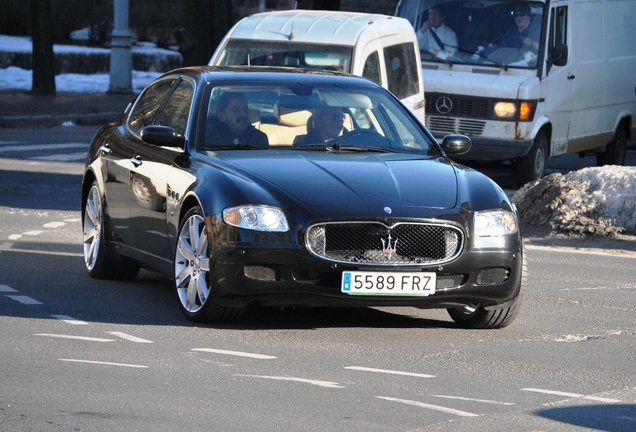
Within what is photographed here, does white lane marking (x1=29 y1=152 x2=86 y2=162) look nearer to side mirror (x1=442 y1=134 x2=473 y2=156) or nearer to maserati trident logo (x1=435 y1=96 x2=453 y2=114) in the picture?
maserati trident logo (x1=435 y1=96 x2=453 y2=114)

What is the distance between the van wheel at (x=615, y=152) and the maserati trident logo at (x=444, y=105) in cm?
404

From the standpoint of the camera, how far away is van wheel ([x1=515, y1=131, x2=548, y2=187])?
61.1 feet

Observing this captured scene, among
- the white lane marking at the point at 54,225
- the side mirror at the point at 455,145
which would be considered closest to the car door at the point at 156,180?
the side mirror at the point at 455,145

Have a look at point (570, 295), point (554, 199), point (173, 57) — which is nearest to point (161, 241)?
point (570, 295)

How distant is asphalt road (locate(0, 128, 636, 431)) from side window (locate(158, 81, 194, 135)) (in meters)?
1.08

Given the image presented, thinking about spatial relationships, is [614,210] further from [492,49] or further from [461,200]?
[461,200]

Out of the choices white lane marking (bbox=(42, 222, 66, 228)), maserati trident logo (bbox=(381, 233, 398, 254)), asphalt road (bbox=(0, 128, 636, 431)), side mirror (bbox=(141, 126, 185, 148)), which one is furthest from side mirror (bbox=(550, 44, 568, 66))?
maserati trident logo (bbox=(381, 233, 398, 254))

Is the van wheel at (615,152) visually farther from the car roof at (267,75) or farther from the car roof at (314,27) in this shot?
the car roof at (267,75)

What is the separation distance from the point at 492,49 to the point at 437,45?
677 mm

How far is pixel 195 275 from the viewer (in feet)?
27.9

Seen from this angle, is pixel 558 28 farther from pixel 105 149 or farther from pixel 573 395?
pixel 573 395

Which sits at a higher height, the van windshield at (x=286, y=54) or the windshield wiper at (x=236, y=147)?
the windshield wiper at (x=236, y=147)

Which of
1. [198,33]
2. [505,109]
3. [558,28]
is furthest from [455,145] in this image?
[198,33]

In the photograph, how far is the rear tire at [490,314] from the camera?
341 inches
